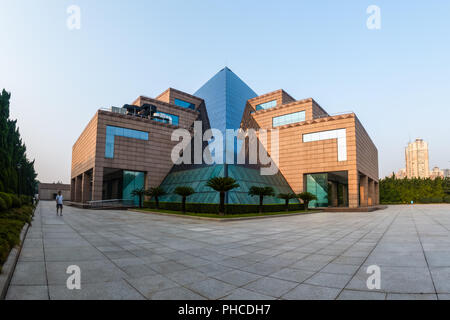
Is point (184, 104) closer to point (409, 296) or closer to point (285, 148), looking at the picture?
point (285, 148)

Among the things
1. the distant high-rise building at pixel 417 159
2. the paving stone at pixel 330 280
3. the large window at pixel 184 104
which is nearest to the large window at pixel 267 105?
the large window at pixel 184 104

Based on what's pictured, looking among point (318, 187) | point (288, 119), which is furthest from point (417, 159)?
point (318, 187)

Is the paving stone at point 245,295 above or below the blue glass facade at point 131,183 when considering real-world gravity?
below

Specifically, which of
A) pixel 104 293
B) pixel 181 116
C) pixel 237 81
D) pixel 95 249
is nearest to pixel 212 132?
pixel 181 116

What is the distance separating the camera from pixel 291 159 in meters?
42.5

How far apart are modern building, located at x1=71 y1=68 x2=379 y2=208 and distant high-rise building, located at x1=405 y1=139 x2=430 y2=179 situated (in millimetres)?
164501

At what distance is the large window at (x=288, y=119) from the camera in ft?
151

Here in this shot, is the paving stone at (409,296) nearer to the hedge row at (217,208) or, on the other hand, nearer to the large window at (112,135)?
the hedge row at (217,208)

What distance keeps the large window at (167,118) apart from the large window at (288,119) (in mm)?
19603

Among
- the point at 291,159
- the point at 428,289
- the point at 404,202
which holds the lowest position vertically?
the point at 404,202

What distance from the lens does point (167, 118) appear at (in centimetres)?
4747

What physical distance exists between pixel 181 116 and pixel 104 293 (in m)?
47.8

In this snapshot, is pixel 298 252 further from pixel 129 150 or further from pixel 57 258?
pixel 129 150

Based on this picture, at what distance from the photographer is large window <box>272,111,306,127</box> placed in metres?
46.0
